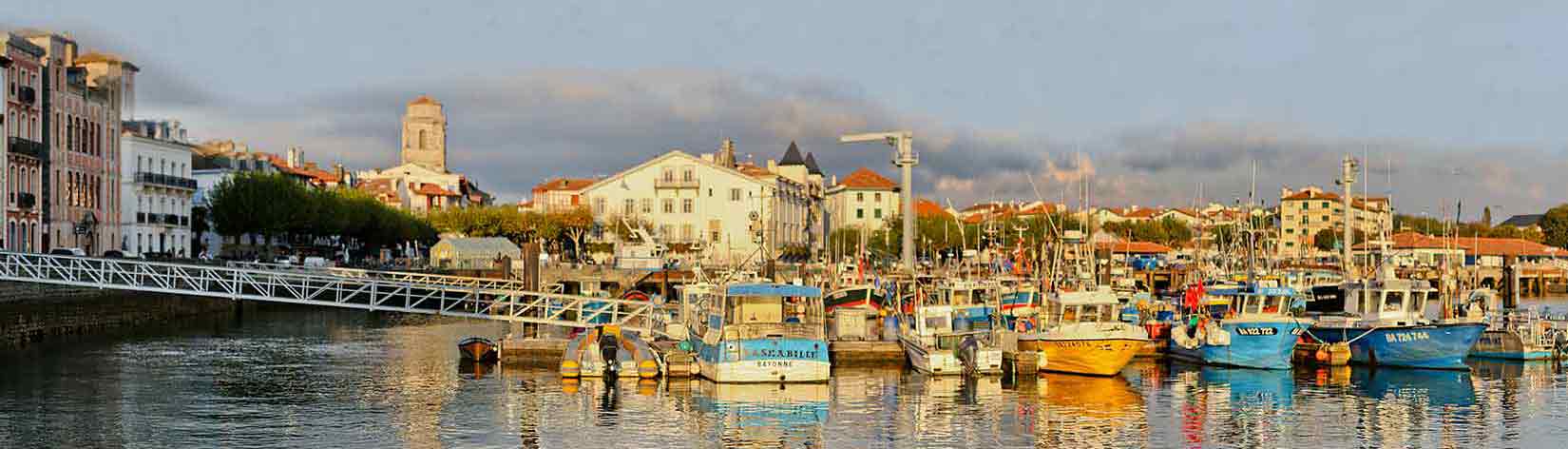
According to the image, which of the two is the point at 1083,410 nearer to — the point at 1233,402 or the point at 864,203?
the point at 1233,402

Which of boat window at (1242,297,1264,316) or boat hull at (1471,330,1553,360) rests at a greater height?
boat window at (1242,297,1264,316)

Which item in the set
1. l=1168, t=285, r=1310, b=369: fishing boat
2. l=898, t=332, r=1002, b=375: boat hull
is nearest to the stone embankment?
l=898, t=332, r=1002, b=375: boat hull

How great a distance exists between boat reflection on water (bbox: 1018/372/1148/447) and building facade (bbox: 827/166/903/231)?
129m

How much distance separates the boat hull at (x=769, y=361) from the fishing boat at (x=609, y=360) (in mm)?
3457

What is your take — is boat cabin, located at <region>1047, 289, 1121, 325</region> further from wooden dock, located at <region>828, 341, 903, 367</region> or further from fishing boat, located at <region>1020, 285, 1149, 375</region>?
wooden dock, located at <region>828, 341, 903, 367</region>

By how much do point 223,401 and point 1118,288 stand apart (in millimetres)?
42140

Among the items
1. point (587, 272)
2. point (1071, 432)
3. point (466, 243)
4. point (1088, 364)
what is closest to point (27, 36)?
point (587, 272)

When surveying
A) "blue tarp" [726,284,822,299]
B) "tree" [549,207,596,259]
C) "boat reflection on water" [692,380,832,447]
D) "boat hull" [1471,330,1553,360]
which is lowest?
"boat reflection on water" [692,380,832,447]

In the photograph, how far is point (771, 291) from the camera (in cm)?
4731

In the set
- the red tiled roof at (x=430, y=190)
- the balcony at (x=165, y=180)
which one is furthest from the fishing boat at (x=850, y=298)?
the red tiled roof at (x=430, y=190)

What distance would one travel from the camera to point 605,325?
52281 mm

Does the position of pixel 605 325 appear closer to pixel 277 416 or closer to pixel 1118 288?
pixel 277 416

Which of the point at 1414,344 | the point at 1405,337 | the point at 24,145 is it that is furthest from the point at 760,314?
the point at 24,145

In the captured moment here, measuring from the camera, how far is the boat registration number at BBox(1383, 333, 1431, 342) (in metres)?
53.8
